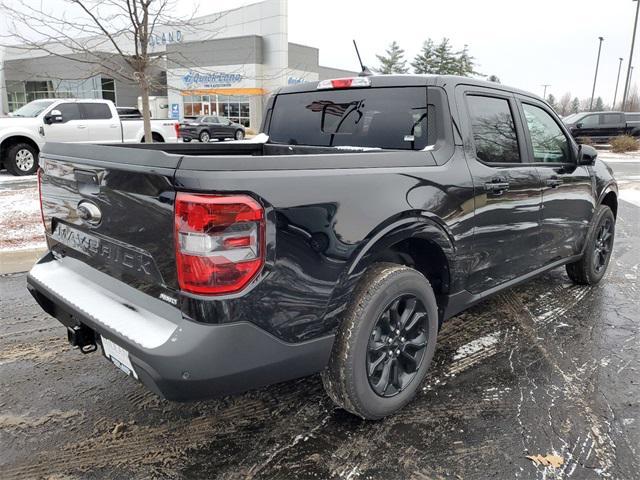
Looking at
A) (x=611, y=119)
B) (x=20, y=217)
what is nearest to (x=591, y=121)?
(x=611, y=119)

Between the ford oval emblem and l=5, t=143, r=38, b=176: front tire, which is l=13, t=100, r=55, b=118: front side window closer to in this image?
l=5, t=143, r=38, b=176: front tire

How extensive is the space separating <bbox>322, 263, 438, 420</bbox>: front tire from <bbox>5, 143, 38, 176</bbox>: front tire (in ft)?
41.4

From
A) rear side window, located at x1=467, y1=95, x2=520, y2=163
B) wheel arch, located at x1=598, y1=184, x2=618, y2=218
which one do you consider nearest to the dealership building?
wheel arch, located at x1=598, y1=184, x2=618, y2=218

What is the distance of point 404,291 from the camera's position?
2.70m

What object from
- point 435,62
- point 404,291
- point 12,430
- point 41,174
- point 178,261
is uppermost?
point 435,62

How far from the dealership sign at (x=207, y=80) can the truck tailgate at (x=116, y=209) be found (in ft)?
134

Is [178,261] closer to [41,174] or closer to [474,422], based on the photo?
[41,174]

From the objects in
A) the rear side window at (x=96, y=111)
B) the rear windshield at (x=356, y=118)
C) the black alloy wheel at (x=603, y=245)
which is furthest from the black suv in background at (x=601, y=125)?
the rear windshield at (x=356, y=118)

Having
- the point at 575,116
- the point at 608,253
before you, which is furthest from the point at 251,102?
the point at 608,253

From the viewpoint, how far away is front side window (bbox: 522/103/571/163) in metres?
3.90

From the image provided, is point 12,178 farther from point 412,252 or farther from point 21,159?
point 412,252

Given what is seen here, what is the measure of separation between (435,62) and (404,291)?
59.5 metres

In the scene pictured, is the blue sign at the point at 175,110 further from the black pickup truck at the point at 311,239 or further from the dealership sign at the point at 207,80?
the black pickup truck at the point at 311,239

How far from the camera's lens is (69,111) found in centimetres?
1342
